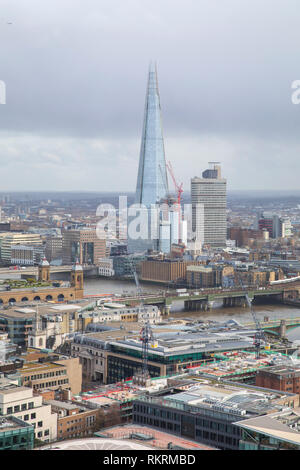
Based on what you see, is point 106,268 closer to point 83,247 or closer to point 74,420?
point 83,247

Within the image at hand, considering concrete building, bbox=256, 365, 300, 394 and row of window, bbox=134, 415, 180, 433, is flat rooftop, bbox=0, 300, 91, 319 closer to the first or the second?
concrete building, bbox=256, 365, 300, 394

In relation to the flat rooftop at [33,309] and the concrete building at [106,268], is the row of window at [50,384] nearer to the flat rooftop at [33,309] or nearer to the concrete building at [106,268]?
the flat rooftop at [33,309]

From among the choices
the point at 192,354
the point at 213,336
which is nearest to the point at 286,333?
the point at 213,336

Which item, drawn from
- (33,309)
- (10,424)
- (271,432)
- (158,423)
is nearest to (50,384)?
(158,423)

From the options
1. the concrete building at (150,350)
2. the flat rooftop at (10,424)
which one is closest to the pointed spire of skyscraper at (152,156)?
the concrete building at (150,350)

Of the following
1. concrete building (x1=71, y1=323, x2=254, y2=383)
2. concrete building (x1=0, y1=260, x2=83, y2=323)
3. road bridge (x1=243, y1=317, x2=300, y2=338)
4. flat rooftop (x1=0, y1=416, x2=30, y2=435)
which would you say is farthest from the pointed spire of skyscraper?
flat rooftop (x1=0, y1=416, x2=30, y2=435)

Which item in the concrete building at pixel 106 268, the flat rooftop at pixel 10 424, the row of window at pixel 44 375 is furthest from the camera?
the concrete building at pixel 106 268
